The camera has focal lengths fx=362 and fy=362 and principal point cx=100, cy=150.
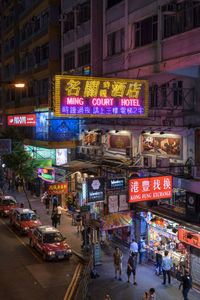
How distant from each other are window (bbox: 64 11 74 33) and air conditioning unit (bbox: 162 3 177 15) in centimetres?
1423

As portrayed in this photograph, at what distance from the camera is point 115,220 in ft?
62.7

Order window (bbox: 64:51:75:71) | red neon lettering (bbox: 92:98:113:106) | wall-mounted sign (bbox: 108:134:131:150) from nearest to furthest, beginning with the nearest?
red neon lettering (bbox: 92:98:113:106), wall-mounted sign (bbox: 108:134:131:150), window (bbox: 64:51:75:71)

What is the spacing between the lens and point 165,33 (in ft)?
65.7

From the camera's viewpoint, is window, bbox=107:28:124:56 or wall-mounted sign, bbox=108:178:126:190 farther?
window, bbox=107:28:124:56

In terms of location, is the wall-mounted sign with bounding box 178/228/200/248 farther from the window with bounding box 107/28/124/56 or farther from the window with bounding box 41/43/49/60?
the window with bounding box 41/43/49/60

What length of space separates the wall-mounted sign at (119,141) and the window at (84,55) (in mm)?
7084

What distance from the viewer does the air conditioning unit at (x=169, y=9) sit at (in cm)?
1852

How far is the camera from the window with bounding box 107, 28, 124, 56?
24500mm

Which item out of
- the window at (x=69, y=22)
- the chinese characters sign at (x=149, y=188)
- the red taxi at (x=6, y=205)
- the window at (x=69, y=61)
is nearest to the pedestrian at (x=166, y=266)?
the chinese characters sign at (x=149, y=188)

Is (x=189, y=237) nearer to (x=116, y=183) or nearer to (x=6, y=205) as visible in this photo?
(x=116, y=183)

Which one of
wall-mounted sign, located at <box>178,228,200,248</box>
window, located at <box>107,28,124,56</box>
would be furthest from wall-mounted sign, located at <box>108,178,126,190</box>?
window, located at <box>107,28,124,56</box>

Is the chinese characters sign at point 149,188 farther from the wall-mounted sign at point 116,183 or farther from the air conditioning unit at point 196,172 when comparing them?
the wall-mounted sign at point 116,183

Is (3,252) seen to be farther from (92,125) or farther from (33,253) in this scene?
(92,125)

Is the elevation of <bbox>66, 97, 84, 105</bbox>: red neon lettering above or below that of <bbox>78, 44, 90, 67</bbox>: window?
below
